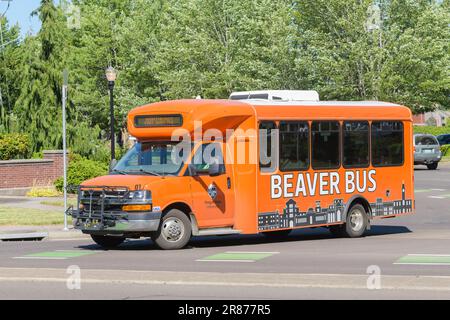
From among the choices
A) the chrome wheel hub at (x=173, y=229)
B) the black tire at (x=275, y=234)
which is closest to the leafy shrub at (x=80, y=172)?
the black tire at (x=275, y=234)

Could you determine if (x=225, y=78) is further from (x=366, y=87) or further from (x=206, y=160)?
(x=206, y=160)

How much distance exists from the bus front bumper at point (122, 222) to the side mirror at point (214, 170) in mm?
1516

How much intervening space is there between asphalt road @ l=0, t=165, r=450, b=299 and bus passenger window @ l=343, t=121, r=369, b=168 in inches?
71.0

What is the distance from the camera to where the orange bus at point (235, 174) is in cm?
1939

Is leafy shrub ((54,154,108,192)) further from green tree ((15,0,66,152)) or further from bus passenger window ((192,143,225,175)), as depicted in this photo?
bus passenger window ((192,143,225,175))

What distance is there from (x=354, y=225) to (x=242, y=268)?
25.1 feet

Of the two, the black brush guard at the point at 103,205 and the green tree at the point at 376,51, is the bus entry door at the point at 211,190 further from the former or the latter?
the green tree at the point at 376,51

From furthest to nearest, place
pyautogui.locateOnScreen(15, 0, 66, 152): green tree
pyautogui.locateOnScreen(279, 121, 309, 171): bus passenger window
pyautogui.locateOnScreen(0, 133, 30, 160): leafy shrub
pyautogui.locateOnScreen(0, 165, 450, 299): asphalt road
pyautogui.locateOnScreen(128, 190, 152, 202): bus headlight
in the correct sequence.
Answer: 1. pyautogui.locateOnScreen(15, 0, 66, 152): green tree
2. pyautogui.locateOnScreen(0, 133, 30, 160): leafy shrub
3. pyautogui.locateOnScreen(279, 121, 309, 171): bus passenger window
4. pyautogui.locateOnScreen(128, 190, 152, 202): bus headlight
5. pyautogui.locateOnScreen(0, 165, 450, 299): asphalt road

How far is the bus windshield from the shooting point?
19719mm

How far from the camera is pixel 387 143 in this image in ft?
78.8

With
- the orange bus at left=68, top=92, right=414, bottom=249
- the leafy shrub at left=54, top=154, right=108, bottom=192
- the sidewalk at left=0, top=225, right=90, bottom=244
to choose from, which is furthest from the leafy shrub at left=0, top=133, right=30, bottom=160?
the orange bus at left=68, top=92, right=414, bottom=249

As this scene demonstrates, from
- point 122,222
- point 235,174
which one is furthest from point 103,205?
point 235,174

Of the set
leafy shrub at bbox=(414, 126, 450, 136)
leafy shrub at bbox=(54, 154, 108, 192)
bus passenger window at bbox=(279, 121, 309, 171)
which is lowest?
leafy shrub at bbox=(54, 154, 108, 192)

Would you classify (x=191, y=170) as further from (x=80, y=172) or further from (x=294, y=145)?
(x=80, y=172)
